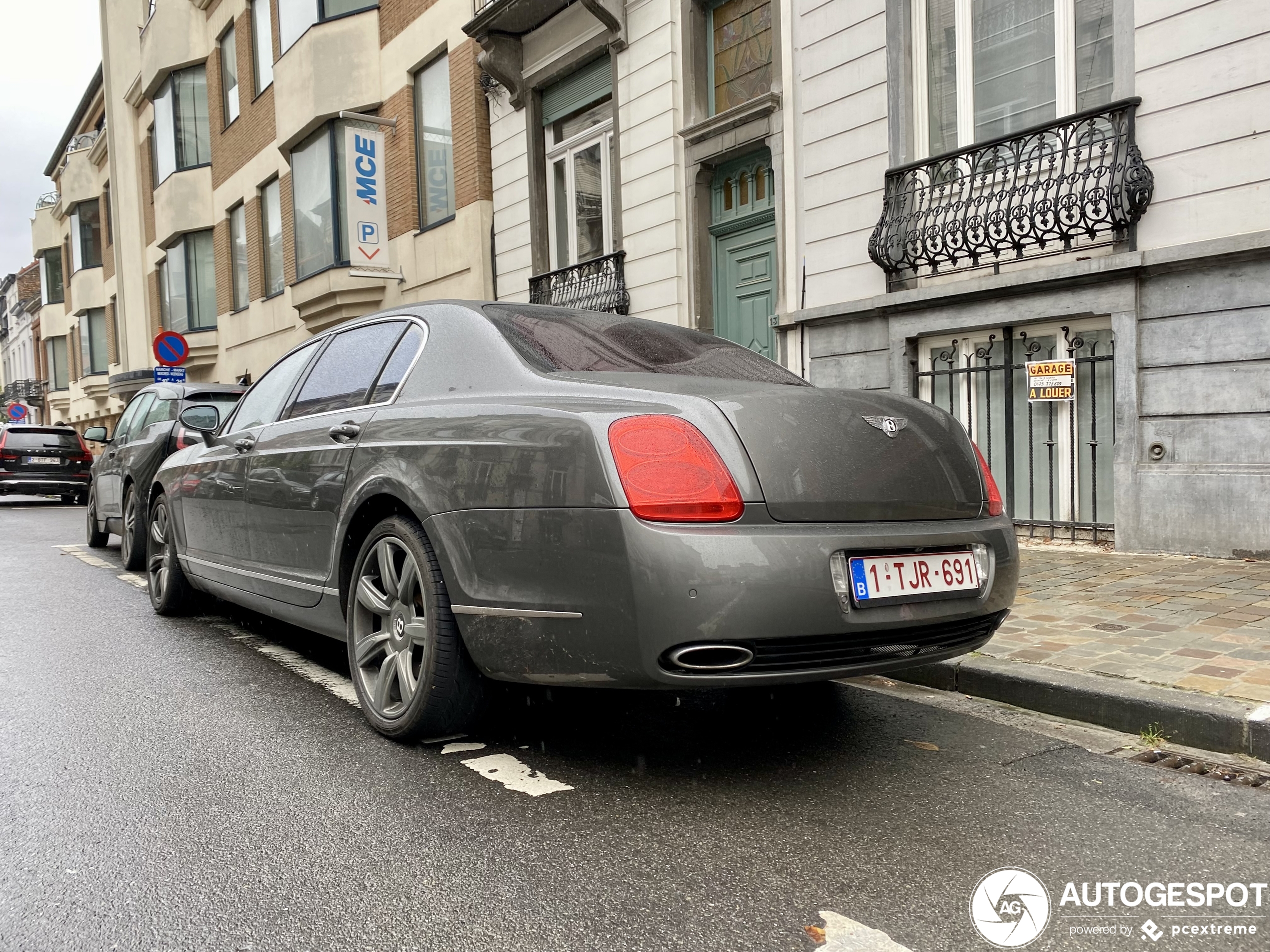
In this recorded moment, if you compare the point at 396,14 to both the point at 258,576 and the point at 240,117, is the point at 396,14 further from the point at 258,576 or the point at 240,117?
the point at 258,576

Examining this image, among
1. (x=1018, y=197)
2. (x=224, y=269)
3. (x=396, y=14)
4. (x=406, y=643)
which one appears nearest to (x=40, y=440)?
(x=224, y=269)

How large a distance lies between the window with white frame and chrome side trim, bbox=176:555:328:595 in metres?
6.34

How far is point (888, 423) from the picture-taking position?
3150 mm

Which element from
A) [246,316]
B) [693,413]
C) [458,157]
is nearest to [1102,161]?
[693,413]

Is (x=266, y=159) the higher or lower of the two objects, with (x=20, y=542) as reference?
higher

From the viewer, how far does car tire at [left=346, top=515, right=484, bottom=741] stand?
Answer: 127 inches

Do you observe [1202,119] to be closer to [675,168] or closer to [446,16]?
[675,168]

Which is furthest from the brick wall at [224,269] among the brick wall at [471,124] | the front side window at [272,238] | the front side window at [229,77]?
the brick wall at [471,124]

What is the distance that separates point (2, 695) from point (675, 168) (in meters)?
8.45

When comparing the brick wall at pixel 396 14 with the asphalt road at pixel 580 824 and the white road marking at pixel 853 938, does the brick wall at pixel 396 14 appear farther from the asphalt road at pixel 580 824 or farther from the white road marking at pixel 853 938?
the white road marking at pixel 853 938

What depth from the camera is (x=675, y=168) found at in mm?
10891

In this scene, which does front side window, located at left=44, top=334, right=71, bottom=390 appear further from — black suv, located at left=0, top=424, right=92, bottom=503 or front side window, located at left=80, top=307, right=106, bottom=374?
black suv, located at left=0, top=424, right=92, bottom=503

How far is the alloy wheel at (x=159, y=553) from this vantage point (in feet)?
19.7

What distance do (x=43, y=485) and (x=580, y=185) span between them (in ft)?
40.1
